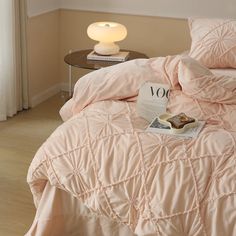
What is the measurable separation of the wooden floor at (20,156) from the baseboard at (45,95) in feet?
0.14

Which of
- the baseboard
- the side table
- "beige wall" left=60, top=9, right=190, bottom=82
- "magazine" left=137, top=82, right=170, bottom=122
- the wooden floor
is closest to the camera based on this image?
"magazine" left=137, top=82, right=170, bottom=122

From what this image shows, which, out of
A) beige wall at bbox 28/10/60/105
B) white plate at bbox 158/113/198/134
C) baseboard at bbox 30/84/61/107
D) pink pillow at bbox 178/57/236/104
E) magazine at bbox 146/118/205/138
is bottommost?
baseboard at bbox 30/84/61/107

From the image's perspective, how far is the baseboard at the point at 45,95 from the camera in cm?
392

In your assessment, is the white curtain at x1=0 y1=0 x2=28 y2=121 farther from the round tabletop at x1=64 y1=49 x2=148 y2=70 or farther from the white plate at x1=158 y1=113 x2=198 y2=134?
the white plate at x1=158 y1=113 x2=198 y2=134

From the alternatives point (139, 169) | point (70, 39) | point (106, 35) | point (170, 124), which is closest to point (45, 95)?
point (70, 39)

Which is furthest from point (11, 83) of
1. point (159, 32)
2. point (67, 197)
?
point (67, 197)

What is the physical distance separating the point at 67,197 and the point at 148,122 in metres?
0.48

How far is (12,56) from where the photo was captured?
348 cm

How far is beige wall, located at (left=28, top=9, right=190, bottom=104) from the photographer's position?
373 centimetres

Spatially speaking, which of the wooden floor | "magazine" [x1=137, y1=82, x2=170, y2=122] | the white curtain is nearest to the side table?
the white curtain

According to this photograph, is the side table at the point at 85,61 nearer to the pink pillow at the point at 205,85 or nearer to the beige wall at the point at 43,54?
the beige wall at the point at 43,54

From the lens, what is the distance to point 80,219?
2.02 meters

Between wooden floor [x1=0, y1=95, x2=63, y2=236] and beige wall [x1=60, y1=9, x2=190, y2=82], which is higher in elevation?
beige wall [x1=60, y1=9, x2=190, y2=82]

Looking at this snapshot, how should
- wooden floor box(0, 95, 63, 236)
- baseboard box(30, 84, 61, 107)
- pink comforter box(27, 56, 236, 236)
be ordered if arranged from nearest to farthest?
pink comforter box(27, 56, 236, 236), wooden floor box(0, 95, 63, 236), baseboard box(30, 84, 61, 107)
